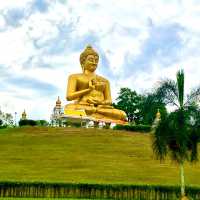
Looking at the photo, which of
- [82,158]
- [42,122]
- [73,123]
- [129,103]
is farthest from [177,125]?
[129,103]

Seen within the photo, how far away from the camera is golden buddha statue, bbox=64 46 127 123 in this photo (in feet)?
132

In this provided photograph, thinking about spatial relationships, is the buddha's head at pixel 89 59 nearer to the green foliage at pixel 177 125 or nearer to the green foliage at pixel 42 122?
the green foliage at pixel 42 122

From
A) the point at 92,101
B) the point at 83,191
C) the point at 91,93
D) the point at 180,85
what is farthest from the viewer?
the point at 91,93

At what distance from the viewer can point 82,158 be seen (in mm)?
28312

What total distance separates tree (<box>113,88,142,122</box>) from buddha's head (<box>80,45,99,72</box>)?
26.5 m

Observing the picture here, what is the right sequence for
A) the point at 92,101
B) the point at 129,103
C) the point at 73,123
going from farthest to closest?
the point at 129,103
the point at 92,101
the point at 73,123

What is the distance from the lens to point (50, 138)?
33750mm

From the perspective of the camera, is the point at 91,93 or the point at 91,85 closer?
the point at 91,85

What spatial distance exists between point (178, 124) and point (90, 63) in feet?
75.1

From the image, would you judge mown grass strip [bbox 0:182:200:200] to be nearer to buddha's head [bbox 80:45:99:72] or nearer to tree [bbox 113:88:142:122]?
buddha's head [bbox 80:45:99:72]

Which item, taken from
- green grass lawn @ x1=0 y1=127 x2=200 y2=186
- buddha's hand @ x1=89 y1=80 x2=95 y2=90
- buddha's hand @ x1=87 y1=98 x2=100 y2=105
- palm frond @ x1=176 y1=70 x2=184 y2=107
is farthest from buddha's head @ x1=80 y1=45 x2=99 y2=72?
palm frond @ x1=176 y1=70 x2=184 y2=107

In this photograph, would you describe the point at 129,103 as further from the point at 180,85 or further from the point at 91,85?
the point at 180,85

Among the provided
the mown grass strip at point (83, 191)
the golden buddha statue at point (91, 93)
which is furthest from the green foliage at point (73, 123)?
the mown grass strip at point (83, 191)

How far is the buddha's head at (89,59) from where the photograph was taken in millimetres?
41375
